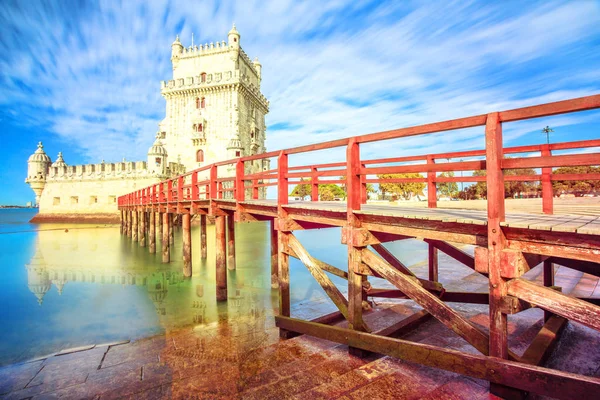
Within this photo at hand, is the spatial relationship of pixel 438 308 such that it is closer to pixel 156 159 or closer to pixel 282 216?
pixel 282 216

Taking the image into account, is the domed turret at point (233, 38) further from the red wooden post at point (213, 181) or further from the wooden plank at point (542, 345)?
the wooden plank at point (542, 345)

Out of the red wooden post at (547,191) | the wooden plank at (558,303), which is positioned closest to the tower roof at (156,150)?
the red wooden post at (547,191)

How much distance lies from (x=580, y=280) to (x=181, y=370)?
30.3 feet

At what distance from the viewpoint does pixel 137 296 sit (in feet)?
32.5

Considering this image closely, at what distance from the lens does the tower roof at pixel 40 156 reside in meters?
39.9

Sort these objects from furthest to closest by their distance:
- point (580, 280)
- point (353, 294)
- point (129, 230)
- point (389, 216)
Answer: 1. point (129, 230)
2. point (580, 280)
3. point (353, 294)
4. point (389, 216)

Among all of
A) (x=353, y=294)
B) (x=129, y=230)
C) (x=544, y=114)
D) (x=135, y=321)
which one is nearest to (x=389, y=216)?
(x=353, y=294)

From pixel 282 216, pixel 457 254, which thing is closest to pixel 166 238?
pixel 282 216

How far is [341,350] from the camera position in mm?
4297

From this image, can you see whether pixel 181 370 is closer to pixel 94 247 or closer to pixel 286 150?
pixel 286 150

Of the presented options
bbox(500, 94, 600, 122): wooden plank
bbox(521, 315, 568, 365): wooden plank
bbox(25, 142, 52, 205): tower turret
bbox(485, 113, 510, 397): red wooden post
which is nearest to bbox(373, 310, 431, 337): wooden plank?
bbox(521, 315, 568, 365): wooden plank

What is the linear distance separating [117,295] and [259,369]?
8.39 m

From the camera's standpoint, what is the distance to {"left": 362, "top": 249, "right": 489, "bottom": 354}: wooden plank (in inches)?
113

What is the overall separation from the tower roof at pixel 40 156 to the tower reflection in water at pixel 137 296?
3029 cm
